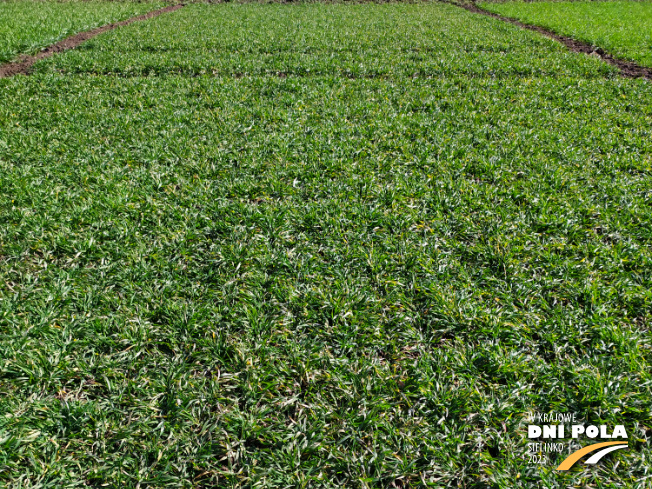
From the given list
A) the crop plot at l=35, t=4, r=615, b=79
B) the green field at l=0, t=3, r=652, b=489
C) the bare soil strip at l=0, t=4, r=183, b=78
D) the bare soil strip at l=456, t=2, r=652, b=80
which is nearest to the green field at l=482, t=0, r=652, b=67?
the bare soil strip at l=456, t=2, r=652, b=80

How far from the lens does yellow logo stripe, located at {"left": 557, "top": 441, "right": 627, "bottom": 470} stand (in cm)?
208

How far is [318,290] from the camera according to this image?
10.4 ft

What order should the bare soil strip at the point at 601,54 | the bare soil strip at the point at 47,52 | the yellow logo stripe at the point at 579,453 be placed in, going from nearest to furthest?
the yellow logo stripe at the point at 579,453, the bare soil strip at the point at 601,54, the bare soil strip at the point at 47,52

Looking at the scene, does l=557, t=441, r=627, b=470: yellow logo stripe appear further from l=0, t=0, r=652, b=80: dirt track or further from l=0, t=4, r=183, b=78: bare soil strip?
l=0, t=4, r=183, b=78: bare soil strip

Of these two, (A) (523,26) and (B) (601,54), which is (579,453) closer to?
(B) (601,54)

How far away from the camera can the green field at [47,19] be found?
37.5 ft

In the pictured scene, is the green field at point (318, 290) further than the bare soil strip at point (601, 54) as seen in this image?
No

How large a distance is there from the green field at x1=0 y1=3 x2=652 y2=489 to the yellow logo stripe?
0.08 meters

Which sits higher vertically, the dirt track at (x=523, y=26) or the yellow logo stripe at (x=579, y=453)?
the dirt track at (x=523, y=26)

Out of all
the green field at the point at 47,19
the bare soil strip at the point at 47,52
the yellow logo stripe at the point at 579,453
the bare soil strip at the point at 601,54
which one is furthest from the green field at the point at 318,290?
the green field at the point at 47,19

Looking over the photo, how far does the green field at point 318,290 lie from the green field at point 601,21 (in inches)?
246

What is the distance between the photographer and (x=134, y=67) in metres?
9.43

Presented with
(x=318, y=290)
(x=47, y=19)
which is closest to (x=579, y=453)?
(x=318, y=290)

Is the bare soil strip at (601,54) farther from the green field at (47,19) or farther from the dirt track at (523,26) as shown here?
the green field at (47,19)
